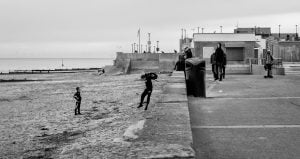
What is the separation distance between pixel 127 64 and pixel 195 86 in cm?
5748

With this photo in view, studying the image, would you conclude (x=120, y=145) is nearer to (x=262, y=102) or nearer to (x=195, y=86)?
(x=262, y=102)

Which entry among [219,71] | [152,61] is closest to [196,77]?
[219,71]

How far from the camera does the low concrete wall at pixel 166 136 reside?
487 cm

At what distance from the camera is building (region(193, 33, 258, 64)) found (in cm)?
5653

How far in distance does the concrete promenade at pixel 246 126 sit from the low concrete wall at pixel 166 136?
38 centimetres

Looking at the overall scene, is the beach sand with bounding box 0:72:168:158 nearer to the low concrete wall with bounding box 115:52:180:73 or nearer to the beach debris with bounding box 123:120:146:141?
the beach debris with bounding box 123:120:146:141

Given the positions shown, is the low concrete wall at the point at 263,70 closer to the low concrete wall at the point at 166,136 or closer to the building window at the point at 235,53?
the low concrete wall at the point at 166,136

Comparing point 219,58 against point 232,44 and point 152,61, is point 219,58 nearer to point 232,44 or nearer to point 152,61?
point 232,44

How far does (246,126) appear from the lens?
8336 mm

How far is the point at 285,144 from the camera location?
6.75 metres

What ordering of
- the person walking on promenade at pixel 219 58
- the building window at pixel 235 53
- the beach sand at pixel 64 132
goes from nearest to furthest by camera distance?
the beach sand at pixel 64 132
the person walking on promenade at pixel 219 58
the building window at pixel 235 53

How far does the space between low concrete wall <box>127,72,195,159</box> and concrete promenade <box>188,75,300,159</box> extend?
380 millimetres

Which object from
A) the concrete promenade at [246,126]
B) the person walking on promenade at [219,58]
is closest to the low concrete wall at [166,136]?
the concrete promenade at [246,126]

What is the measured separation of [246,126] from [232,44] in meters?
49.9
